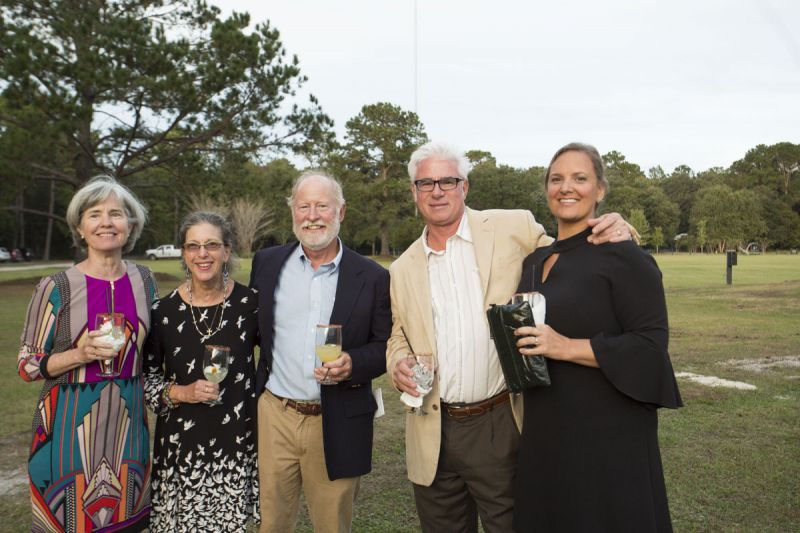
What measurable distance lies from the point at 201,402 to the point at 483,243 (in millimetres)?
1868

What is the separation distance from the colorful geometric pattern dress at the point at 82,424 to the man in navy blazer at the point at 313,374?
725mm

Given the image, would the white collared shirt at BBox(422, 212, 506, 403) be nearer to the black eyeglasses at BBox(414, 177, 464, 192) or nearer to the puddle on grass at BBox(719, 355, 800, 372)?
the black eyeglasses at BBox(414, 177, 464, 192)

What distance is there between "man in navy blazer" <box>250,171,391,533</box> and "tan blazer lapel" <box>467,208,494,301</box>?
2.11 feet

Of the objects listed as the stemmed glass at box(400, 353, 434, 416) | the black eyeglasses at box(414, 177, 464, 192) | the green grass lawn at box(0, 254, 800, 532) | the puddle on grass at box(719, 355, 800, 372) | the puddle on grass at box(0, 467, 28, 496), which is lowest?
the puddle on grass at box(0, 467, 28, 496)

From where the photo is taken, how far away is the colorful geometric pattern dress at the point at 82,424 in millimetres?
3105

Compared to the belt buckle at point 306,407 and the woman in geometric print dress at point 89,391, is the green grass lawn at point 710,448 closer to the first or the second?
the woman in geometric print dress at point 89,391

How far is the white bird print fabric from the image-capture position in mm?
3381

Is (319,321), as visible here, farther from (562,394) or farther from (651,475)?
(651,475)

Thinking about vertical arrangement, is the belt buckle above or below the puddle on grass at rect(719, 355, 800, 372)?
above

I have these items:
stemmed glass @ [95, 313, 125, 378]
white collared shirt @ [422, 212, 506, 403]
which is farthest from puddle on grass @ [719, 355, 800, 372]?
stemmed glass @ [95, 313, 125, 378]

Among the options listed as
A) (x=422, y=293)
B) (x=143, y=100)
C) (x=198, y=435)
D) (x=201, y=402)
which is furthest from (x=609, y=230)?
(x=143, y=100)

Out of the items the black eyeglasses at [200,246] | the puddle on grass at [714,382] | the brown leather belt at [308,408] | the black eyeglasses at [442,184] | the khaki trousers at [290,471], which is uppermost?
the black eyeglasses at [442,184]

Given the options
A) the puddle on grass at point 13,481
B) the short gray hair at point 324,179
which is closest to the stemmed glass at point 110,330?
the short gray hair at point 324,179

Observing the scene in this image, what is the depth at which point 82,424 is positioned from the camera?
3129mm
